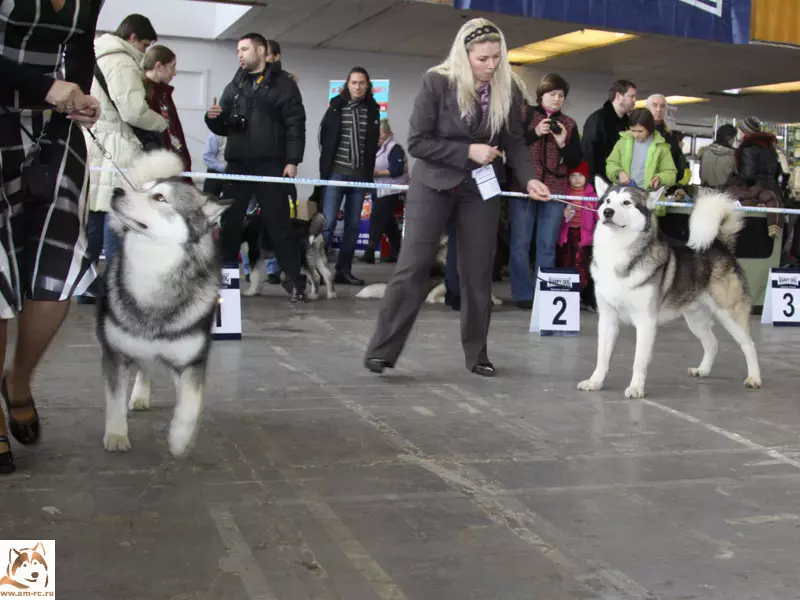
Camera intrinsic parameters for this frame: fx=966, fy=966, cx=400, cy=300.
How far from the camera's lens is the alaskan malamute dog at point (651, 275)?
5090mm

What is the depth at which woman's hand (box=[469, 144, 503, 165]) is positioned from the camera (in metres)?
4.94

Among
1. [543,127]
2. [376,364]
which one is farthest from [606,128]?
[376,364]

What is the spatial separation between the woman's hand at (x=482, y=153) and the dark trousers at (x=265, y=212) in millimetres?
3188

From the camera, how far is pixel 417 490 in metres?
3.24

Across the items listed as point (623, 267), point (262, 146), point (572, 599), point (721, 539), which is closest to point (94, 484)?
point (572, 599)

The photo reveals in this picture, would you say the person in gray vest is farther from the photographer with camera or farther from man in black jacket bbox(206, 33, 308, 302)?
man in black jacket bbox(206, 33, 308, 302)

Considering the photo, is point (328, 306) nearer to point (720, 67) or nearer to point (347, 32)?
point (347, 32)

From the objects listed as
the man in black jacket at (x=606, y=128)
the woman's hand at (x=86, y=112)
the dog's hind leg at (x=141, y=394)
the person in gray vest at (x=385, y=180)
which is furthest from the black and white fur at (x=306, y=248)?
the woman's hand at (x=86, y=112)

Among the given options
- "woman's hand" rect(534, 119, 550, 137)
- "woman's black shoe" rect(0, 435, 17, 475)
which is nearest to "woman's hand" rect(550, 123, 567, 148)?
"woman's hand" rect(534, 119, 550, 137)

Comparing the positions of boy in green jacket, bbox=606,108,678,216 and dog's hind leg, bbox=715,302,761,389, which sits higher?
boy in green jacket, bbox=606,108,678,216

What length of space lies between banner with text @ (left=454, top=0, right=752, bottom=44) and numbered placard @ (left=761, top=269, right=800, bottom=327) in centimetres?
451

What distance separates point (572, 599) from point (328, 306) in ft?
19.7

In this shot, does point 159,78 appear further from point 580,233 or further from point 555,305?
point 580,233

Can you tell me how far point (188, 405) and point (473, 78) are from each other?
8.29 feet
